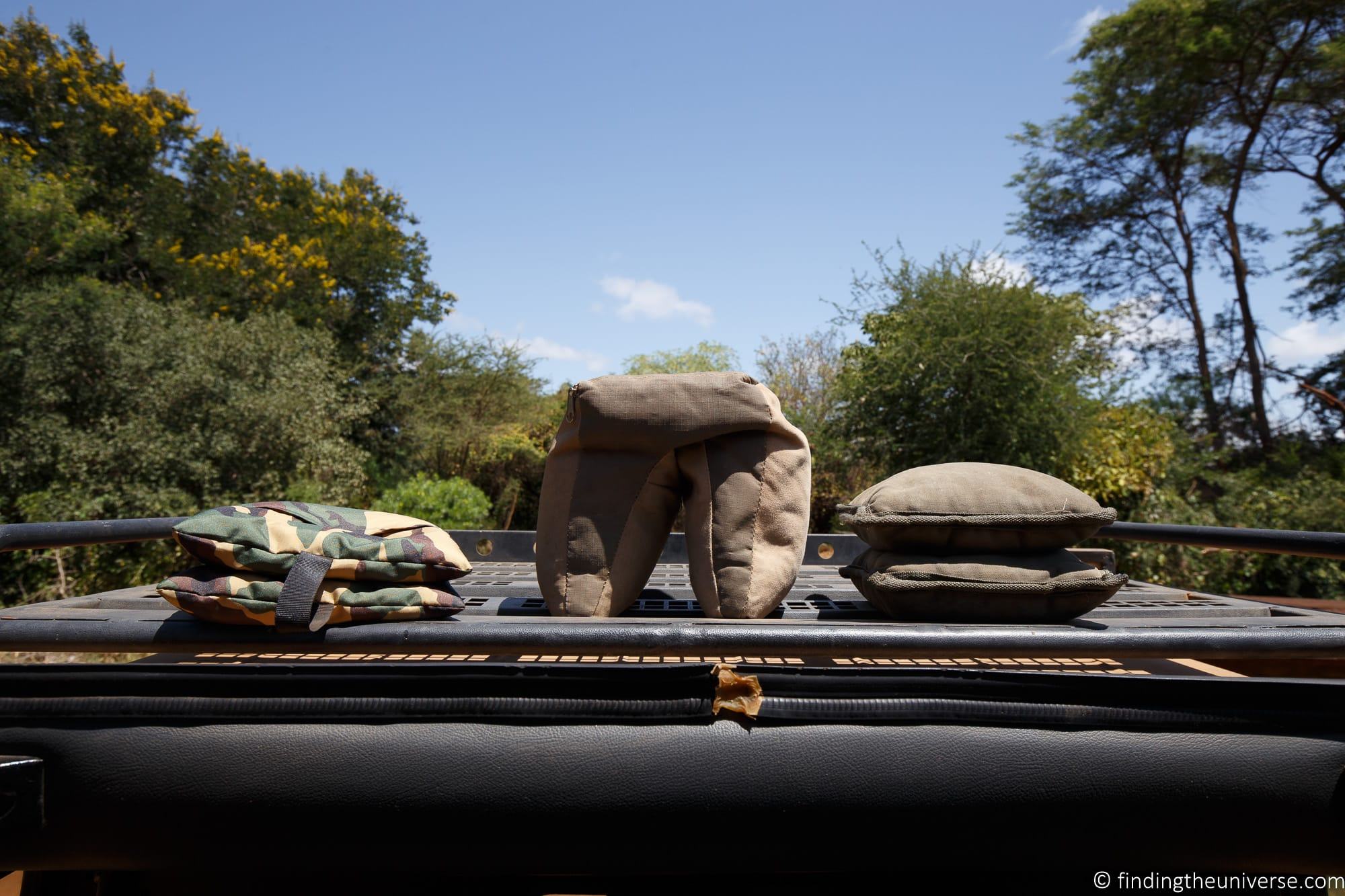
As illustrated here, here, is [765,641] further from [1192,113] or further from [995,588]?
[1192,113]

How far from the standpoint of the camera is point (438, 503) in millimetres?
10914

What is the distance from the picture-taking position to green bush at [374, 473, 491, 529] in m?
10.9

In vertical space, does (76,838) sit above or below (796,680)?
below

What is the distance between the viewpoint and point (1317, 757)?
1267 mm

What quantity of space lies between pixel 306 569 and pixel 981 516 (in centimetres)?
135

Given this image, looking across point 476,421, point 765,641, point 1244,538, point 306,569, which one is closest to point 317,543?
point 306,569

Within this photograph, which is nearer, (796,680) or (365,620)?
(796,680)

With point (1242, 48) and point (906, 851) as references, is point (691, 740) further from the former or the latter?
point (1242, 48)

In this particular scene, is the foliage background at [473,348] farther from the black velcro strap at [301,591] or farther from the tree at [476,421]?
the black velcro strap at [301,591]

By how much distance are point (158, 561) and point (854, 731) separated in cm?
1008

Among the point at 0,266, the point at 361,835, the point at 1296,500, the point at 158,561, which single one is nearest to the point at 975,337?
the point at 1296,500

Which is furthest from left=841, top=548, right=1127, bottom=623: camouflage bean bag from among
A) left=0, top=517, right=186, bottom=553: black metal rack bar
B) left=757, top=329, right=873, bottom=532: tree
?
left=757, top=329, right=873, bottom=532: tree

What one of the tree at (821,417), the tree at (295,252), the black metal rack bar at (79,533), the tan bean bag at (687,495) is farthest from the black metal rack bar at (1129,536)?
the tree at (295,252)

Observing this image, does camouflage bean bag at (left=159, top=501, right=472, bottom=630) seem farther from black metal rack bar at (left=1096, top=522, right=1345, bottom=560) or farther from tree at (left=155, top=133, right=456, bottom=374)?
tree at (left=155, top=133, right=456, bottom=374)
